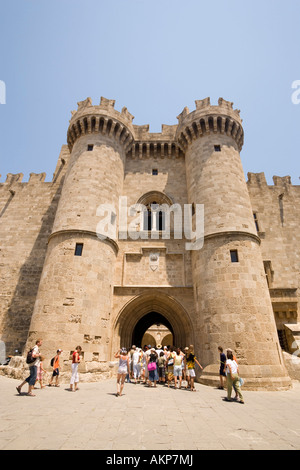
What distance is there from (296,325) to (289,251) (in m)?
4.36

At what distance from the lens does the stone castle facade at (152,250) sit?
32.6 ft

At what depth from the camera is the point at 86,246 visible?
11312 millimetres

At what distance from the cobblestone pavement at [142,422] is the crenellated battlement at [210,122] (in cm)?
1355

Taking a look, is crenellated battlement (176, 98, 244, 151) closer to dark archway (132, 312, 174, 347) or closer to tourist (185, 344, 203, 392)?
dark archway (132, 312, 174, 347)

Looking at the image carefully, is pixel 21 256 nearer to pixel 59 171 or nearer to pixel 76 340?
pixel 59 171

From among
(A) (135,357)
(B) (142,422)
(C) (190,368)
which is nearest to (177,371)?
(C) (190,368)

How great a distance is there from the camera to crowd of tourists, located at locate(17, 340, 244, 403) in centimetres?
657

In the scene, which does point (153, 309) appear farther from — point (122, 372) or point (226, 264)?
point (122, 372)

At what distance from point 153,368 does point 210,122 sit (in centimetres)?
1351

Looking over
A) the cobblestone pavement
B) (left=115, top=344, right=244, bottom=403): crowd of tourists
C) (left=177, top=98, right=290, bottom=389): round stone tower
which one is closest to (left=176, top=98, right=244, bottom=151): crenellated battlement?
(left=177, top=98, right=290, bottom=389): round stone tower
